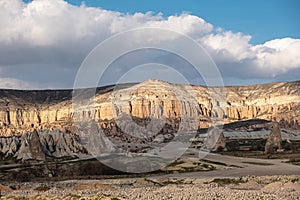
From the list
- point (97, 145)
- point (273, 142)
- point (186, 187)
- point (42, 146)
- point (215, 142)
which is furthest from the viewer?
point (215, 142)

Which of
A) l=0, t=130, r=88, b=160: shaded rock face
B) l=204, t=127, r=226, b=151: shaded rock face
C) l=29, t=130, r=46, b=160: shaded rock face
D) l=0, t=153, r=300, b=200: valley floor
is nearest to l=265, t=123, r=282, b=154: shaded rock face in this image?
l=204, t=127, r=226, b=151: shaded rock face

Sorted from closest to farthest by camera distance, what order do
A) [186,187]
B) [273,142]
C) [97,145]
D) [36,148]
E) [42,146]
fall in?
[186,187] < [36,148] < [97,145] < [273,142] < [42,146]

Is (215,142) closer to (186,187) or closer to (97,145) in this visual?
(97,145)

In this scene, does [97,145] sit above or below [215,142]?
above

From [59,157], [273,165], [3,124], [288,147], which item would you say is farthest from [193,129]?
[3,124]

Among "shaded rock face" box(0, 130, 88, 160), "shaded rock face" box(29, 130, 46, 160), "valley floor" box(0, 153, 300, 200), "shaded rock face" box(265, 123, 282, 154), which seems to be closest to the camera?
"valley floor" box(0, 153, 300, 200)

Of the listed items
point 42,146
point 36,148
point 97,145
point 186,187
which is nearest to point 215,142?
point 97,145

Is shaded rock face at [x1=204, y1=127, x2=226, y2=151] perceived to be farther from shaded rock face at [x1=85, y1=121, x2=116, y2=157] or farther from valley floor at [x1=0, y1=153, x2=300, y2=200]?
valley floor at [x1=0, y1=153, x2=300, y2=200]

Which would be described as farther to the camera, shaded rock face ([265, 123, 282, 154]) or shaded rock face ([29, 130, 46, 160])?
shaded rock face ([265, 123, 282, 154])
